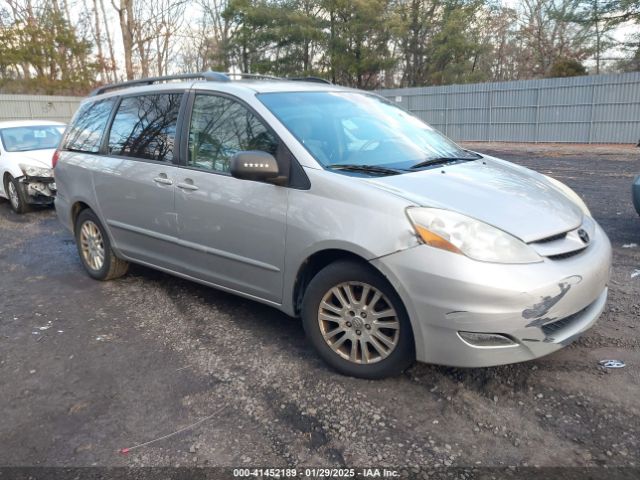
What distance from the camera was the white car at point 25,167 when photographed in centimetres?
912

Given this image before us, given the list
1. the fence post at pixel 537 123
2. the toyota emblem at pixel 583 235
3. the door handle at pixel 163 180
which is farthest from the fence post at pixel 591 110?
the door handle at pixel 163 180

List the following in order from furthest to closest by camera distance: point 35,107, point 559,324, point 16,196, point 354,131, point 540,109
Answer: point 35,107
point 540,109
point 16,196
point 354,131
point 559,324

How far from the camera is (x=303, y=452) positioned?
98.7 inches

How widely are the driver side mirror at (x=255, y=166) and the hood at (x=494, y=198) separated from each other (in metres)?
0.63

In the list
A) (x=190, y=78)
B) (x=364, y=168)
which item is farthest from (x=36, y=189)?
(x=364, y=168)

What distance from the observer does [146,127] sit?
174 inches

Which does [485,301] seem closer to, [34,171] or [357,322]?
[357,322]

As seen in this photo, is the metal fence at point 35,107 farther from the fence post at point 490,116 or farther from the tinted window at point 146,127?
the tinted window at point 146,127

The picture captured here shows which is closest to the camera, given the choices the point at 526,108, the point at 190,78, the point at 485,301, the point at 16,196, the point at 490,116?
the point at 485,301

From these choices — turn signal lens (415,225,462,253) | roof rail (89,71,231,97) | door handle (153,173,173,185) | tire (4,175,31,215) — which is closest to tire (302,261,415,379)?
turn signal lens (415,225,462,253)

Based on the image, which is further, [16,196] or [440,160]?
[16,196]

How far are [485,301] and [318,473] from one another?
1.13 metres

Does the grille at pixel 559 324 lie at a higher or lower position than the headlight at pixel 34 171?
lower

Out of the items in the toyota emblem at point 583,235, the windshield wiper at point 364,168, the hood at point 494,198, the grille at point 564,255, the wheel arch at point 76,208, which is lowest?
the wheel arch at point 76,208
